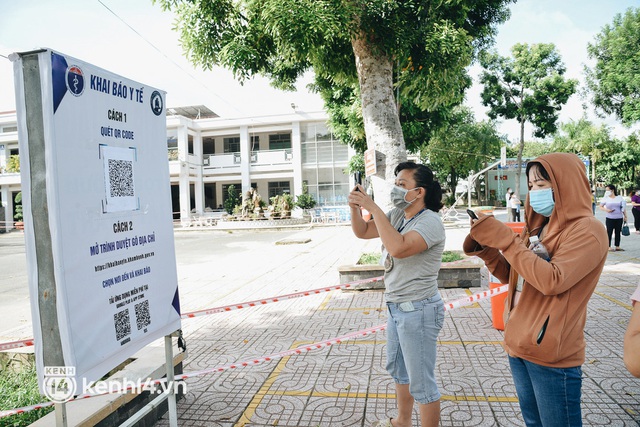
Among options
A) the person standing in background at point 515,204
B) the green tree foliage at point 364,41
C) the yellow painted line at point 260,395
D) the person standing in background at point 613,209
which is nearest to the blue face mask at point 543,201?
the yellow painted line at point 260,395

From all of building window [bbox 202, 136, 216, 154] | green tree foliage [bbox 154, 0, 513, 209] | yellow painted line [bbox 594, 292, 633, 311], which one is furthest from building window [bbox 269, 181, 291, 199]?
yellow painted line [bbox 594, 292, 633, 311]

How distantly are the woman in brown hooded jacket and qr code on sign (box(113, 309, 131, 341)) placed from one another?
176cm

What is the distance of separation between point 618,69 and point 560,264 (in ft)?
84.9

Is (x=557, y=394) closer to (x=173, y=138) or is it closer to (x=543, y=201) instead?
(x=543, y=201)

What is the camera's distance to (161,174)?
2.51 m

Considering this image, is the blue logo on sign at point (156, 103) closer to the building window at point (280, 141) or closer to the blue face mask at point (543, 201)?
the blue face mask at point (543, 201)

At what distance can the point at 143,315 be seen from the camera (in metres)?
2.33

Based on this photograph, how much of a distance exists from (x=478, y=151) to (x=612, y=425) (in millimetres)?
35042

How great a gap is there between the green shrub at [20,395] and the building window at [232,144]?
31174 millimetres

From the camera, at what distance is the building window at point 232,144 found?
111 feet

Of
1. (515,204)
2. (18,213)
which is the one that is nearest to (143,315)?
(515,204)

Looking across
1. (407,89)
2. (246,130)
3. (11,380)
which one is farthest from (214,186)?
(11,380)

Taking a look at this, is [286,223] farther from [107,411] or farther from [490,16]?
[107,411]

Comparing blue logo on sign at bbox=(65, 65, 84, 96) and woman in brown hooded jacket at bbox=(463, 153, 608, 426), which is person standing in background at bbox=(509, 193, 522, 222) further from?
blue logo on sign at bbox=(65, 65, 84, 96)
